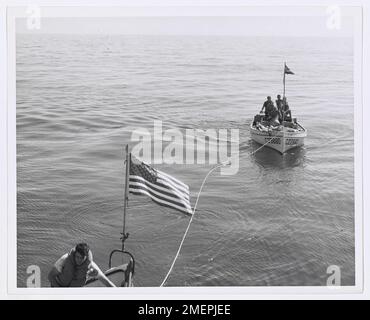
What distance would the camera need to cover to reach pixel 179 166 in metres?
4.58

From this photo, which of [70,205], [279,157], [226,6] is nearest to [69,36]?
[226,6]

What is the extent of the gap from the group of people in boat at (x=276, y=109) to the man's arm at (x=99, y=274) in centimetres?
239

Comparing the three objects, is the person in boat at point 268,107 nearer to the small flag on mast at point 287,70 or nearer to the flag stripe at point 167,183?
the small flag on mast at point 287,70

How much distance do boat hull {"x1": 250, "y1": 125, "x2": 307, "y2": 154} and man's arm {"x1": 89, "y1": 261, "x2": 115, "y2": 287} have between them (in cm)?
246

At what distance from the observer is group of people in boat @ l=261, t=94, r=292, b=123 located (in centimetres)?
527

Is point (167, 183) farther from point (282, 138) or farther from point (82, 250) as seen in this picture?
point (282, 138)

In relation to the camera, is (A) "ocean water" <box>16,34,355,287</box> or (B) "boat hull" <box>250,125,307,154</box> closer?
(A) "ocean water" <box>16,34,355,287</box>

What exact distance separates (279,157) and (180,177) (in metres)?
2.14

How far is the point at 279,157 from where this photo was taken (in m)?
6.34

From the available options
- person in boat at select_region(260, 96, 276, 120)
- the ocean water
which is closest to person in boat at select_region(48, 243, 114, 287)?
the ocean water

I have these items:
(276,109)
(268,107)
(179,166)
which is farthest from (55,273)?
(276,109)

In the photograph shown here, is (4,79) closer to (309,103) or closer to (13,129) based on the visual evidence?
(13,129)

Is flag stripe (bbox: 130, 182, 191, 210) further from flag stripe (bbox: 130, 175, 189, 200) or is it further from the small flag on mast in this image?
the small flag on mast

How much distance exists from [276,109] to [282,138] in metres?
0.76
